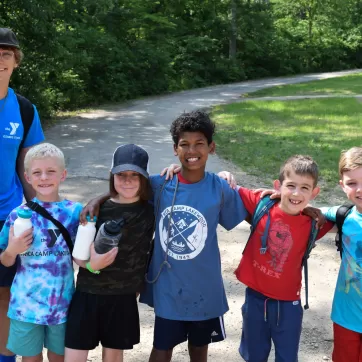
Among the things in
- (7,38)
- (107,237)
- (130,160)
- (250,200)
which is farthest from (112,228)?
(7,38)

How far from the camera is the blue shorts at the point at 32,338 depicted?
2738 millimetres

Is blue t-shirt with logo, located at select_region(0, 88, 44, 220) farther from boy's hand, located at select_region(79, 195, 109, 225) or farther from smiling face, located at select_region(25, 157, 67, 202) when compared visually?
boy's hand, located at select_region(79, 195, 109, 225)

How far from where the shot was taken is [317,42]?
3866cm

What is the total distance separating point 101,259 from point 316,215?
120 centimetres

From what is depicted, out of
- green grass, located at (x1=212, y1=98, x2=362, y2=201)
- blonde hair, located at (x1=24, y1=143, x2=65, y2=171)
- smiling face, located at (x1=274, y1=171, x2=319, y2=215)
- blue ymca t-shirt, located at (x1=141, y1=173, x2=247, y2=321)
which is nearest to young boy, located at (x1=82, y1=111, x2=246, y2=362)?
blue ymca t-shirt, located at (x1=141, y1=173, x2=247, y2=321)

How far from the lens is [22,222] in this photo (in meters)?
2.61

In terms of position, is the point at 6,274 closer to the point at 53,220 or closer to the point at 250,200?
the point at 53,220

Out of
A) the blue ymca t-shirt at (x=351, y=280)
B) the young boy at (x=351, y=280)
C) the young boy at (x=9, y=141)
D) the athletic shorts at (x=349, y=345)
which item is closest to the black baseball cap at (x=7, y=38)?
the young boy at (x=9, y=141)

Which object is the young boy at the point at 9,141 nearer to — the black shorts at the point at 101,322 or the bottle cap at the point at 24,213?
the bottle cap at the point at 24,213

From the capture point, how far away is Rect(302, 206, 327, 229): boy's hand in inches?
112

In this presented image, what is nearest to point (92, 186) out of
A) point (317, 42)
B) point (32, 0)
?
point (32, 0)

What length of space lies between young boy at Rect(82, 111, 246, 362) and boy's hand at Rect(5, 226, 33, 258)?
0.70 metres

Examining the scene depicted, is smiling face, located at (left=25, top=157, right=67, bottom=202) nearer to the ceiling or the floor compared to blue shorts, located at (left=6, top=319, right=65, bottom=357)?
nearer to the ceiling

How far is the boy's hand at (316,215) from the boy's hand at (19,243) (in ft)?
4.92
